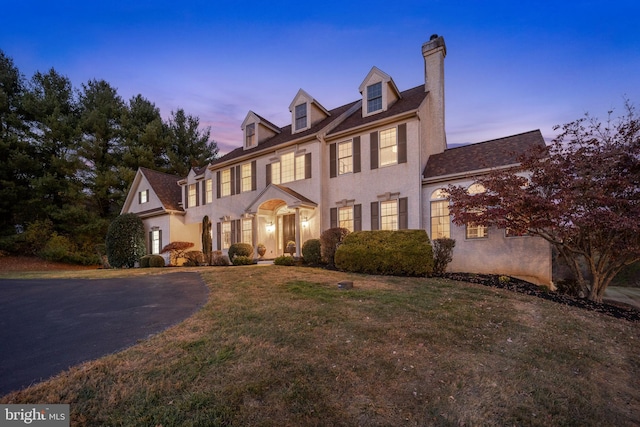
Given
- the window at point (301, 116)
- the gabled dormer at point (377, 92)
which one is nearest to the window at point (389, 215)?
the gabled dormer at point (377, 92)

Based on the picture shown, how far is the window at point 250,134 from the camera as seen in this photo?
56.3ft

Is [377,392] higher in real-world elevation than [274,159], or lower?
lower

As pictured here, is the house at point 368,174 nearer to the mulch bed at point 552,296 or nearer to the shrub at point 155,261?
the mulch bed at point 552,296

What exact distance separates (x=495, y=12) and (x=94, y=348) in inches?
645

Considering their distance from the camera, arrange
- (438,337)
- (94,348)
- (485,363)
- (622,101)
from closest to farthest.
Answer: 1. (485,363)
2. (94,348)
3. (438,337)
4. (622,101)

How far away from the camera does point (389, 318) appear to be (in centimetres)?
481

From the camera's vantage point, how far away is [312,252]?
1182 centimetres

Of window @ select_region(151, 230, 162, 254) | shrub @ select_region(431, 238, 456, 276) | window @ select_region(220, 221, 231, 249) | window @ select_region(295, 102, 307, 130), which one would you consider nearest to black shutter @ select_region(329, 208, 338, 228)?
shrub @ select_region(431, 238, 456, 276)

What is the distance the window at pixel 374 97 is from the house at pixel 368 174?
46 millimetres

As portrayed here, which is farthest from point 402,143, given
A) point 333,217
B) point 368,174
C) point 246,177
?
point 246,177

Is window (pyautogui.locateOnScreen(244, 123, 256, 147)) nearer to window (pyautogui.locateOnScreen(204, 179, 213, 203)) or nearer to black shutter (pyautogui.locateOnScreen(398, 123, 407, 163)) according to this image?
window (pyautogui.locateOnScreen(204, 179, 213, 203))

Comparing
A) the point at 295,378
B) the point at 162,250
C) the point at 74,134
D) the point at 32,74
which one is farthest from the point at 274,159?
the point at 32,74

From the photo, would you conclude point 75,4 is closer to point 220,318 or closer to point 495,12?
point 220,318

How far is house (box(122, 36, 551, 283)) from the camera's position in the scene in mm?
10844
